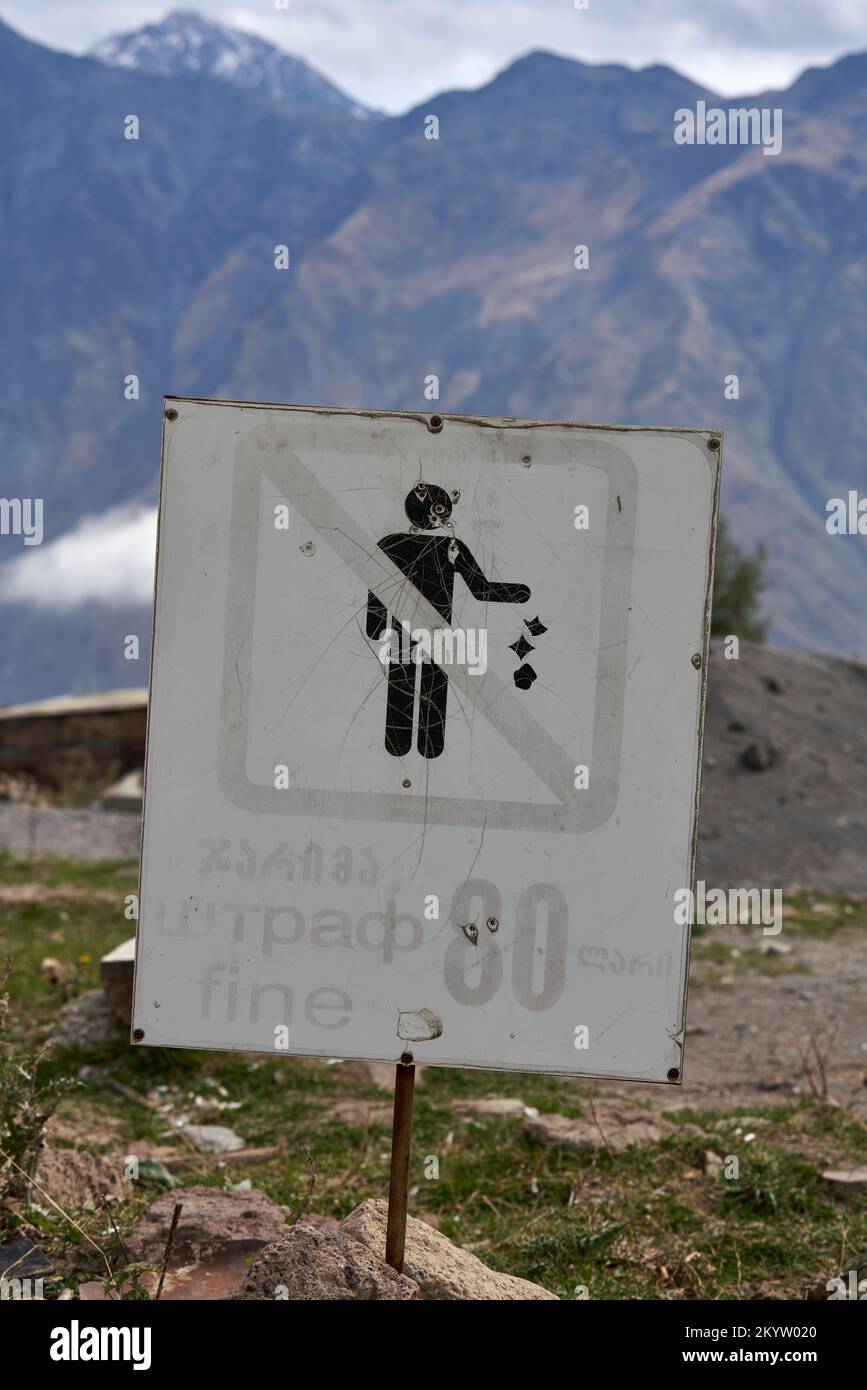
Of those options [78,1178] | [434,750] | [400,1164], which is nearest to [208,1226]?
[78,1178]

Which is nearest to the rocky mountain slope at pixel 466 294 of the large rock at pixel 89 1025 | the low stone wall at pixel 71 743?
the low stone wall at pixel 71 743

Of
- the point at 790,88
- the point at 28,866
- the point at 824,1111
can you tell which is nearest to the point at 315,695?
the point at 824,1111

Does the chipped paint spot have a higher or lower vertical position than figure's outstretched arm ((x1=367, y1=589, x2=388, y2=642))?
lower

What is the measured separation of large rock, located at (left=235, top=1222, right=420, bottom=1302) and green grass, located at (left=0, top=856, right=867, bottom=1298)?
26 cm

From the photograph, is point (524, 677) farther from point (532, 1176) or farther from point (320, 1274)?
point (532, 1176)

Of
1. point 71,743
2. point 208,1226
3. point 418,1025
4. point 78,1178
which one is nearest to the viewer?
point 418,1025

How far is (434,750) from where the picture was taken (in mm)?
2561

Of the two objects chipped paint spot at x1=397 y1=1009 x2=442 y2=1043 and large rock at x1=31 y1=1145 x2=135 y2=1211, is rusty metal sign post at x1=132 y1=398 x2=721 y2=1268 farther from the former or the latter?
large rock at x1=31 y1=1145 x2=135 y2=1211

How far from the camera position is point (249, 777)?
2594mm

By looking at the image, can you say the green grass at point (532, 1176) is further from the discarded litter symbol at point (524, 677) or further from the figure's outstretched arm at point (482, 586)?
the figure's outstretched arm at point (482, 586)

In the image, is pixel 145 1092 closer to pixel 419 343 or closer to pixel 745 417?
pixel 745 417

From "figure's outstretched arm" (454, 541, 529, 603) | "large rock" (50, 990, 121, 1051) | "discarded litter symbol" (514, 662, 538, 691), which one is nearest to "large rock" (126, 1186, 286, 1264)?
"discarded litter symbol" (514, 662, 538, 691)

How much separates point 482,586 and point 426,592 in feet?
0.37

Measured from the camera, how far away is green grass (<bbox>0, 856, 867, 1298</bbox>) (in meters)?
3.39
